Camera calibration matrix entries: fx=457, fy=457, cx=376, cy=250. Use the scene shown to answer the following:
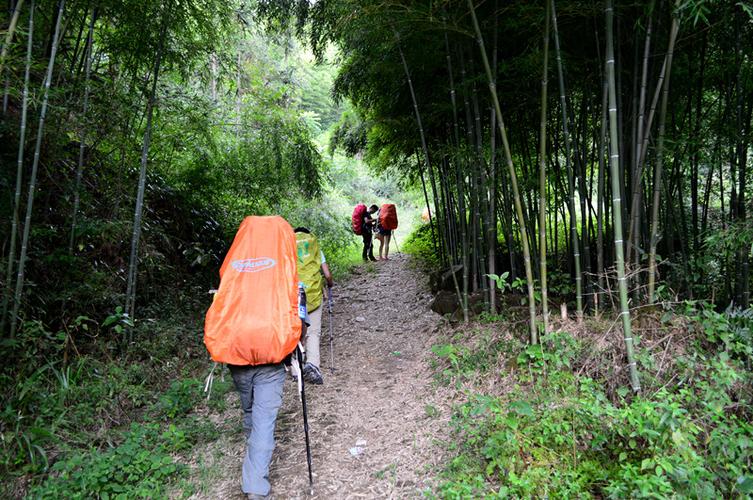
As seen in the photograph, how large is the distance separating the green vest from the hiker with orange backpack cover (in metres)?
1.27

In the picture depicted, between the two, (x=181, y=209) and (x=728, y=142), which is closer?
(x=728, y=142)

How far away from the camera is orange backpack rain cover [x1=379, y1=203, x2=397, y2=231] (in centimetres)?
920

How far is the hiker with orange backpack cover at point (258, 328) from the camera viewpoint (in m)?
2.30

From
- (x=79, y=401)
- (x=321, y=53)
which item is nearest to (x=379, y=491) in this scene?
(x=79, y=401)

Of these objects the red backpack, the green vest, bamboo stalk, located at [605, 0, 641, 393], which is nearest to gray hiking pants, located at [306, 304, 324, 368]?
the green vest

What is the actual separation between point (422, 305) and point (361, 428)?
3.04 meters

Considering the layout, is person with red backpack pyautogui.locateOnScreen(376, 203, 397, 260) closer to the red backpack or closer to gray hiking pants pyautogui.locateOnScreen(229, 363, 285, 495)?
the red backpack

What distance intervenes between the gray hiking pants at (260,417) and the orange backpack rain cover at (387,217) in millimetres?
6913

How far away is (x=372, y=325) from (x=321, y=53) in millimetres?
3377

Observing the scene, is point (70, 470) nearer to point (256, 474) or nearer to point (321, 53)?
point (256, 474)

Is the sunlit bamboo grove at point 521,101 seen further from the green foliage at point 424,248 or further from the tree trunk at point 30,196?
the green foliage at point 424,248

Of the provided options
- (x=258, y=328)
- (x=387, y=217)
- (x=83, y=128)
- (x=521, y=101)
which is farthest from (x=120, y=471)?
(x=387, y=217)

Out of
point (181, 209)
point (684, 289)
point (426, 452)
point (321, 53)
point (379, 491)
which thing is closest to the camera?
point (379, 491)

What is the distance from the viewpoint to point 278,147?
20.8 feet
